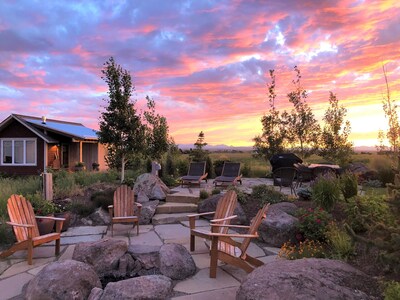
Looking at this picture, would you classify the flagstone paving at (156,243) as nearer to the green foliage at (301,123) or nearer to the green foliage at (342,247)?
the green foliage at (342,247)

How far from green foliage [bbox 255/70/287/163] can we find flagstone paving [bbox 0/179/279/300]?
8349 mm

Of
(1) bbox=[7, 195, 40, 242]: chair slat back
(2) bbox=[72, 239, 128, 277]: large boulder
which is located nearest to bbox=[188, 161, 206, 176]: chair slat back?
(1) bbox=[7, 195, 40, 242]: chair slat back

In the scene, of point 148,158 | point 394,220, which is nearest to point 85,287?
point 394,220

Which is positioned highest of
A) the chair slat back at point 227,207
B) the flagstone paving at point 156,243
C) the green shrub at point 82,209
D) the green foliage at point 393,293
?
the chair slat back at point 227,207

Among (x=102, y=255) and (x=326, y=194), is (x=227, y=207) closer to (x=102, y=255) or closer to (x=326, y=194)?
(x=102, y=255)

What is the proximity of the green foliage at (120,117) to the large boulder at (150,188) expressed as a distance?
186 cm

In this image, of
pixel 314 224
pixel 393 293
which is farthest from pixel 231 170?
pixel 393 293

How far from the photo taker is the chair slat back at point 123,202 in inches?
250

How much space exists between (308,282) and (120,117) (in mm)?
8487

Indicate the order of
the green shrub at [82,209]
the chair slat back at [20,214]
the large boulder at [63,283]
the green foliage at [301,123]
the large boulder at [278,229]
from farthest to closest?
the green foliage at [301,123], the green shrub at [82,209], the large boulder at [278,229], the chair slat back at [20,214], the large boulder at [63,283]

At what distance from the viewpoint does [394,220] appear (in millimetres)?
3258

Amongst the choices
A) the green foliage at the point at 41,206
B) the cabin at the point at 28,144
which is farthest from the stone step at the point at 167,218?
the cabin at the point at 28,144

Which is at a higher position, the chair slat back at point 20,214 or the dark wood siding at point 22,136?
the dark wood siding at point 22,136

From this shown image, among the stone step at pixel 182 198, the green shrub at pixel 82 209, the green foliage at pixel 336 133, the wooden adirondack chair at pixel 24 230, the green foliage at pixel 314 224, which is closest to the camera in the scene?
the wooden adirondack chair at pixel 24 230
